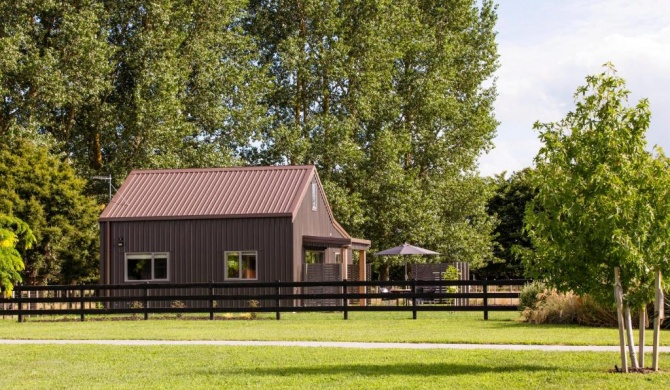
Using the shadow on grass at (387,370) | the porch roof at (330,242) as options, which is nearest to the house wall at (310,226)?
the porch roof at (330,242)

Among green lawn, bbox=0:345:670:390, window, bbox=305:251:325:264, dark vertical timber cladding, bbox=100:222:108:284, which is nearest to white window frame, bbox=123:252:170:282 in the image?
dark vertical timber cladding, bbox=100:222:108:284

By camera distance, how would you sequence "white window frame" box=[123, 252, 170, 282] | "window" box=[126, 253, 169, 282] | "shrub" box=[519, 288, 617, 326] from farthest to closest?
"window" box=[126, 253, 169, 282] → "white window frame" box=[123, 252, 170, 282] → "shrub" box=[519, 288, 617, 326]

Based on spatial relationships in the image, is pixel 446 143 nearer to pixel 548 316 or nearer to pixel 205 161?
pixel 205 161

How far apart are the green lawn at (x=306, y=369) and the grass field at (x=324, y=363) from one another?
0.01m

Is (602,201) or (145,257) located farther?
(145,257)

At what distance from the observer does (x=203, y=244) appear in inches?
1405

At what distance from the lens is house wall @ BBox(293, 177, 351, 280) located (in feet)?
117

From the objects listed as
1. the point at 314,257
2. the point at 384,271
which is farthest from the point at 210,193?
the point at 384,271

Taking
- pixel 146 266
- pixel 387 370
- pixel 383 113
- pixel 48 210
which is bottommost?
pixel 387 370

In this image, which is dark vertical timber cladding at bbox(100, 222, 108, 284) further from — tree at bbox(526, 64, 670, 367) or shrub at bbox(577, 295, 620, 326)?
tree at bbox(526, 64, 670, 367)

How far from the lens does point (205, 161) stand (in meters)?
43.7

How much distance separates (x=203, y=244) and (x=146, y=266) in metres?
2.24

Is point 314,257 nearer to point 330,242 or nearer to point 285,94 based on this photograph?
point 330,242

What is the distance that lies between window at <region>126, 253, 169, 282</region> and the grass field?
1216 centimetres
